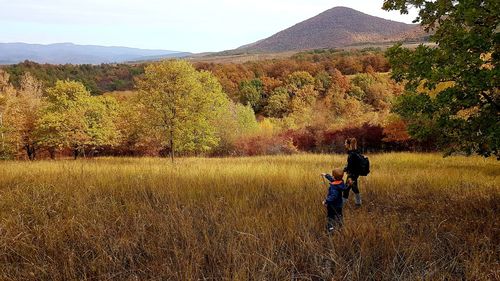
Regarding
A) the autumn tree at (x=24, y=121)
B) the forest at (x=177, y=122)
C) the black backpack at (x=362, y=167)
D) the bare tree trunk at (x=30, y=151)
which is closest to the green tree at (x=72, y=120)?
the forest at (x=177, y=122)

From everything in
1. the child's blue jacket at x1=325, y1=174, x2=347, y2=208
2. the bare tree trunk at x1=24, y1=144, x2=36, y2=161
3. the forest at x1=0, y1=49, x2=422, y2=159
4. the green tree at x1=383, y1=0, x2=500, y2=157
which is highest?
the green tree at x1=383, y1=0, x2=500, y2=157

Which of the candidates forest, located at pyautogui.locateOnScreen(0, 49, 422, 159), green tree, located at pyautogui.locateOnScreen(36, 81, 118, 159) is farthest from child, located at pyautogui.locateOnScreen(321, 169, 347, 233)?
green tree, located at pyautogui.locateOnScreen(36, 81, 118, 159)

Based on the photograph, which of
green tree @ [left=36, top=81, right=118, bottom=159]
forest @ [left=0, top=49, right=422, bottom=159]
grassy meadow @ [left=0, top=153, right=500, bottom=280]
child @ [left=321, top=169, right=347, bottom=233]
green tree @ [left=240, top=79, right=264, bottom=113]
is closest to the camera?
grassy meadow @ [left=0, top=153, right=500, bottom=280]

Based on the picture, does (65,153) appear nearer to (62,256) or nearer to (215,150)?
(215,150)

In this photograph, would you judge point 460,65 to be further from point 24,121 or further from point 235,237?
point 24,121

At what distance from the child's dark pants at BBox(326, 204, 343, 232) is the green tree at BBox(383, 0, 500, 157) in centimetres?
265

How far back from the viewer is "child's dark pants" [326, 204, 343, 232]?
15.5ft

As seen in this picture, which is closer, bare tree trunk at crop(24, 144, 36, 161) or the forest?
the forest

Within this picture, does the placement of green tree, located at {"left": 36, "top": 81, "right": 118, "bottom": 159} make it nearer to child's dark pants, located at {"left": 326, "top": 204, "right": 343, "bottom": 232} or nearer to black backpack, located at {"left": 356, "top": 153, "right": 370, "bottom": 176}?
black backpack, located at {"left": 356, "top": 153, "right": 370, "bottom": 176}

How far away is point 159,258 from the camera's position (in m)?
3.91

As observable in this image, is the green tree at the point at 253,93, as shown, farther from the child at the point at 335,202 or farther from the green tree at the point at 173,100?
the child at the point at 335,202

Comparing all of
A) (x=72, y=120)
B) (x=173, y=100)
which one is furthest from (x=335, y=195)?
(x=72, y=120)

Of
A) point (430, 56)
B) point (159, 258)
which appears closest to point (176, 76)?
point (430, 56)

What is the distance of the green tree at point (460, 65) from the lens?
535cm
